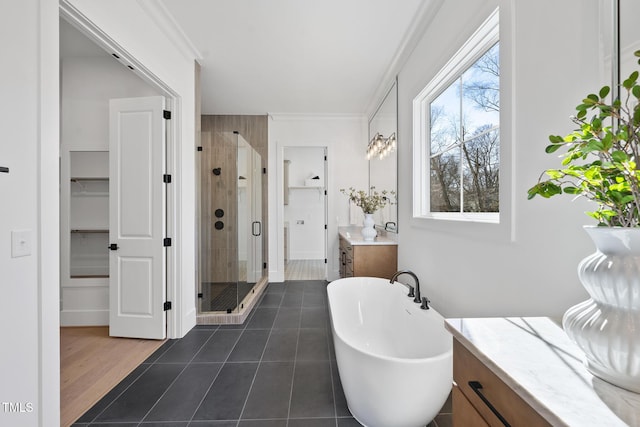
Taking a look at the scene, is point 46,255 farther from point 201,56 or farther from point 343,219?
point 343,219

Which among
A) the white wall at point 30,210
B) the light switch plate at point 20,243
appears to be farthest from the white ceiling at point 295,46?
the light switch plate at point 20,243

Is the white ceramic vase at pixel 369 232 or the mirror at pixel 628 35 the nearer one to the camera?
the mirror at pixel 628 35

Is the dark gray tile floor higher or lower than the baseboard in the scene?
lower

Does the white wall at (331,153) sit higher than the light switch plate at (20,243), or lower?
higher

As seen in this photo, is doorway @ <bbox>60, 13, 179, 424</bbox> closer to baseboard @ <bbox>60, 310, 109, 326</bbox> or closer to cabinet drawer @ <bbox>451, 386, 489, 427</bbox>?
baseboard @ <bbox>60, 310, 109, 326</bbox>

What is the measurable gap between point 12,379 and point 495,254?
228cm

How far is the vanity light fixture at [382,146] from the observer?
10.2ft

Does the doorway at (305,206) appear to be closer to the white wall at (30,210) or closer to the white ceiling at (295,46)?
the white ceiling at (295,46)

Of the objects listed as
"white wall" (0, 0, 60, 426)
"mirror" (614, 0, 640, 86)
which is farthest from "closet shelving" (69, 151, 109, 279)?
"mirror" (614, 0, 640, 86)

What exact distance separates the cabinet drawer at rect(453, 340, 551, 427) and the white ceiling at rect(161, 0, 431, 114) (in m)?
2.42

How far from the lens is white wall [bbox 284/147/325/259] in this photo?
679cm

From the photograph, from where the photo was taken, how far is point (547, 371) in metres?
0.61

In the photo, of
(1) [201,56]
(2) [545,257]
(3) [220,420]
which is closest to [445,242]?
(2) [545,257]

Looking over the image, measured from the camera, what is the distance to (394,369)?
1247mm
